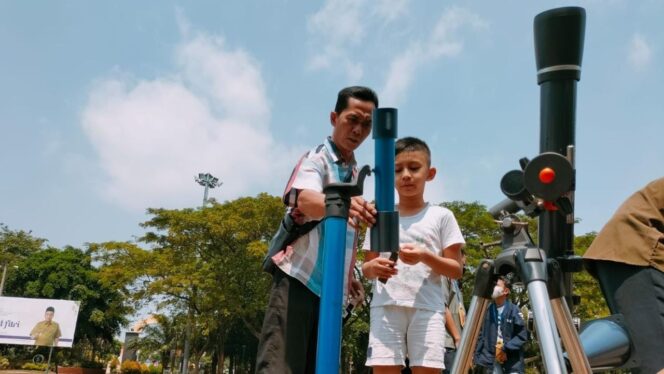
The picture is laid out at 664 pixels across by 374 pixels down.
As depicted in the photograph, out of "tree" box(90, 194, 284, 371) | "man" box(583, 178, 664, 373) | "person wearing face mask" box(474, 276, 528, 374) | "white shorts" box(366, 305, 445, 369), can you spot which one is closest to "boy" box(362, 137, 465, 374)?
"white shorts" box(366, 305, 445, 369)

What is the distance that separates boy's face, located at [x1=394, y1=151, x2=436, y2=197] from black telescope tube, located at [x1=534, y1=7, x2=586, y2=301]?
2.04 ft

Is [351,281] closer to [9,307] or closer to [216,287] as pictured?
[216,287]

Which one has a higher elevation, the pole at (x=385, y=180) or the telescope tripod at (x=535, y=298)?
the pole at (x=385, y=180)

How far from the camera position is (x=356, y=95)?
2.10 meters

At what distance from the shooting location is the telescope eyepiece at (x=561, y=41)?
2.00m

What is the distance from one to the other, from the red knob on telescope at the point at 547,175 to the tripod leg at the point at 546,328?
0.90ft

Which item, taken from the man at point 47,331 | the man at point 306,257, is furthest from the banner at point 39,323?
the man at point 306,257

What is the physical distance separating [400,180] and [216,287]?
63.7ft

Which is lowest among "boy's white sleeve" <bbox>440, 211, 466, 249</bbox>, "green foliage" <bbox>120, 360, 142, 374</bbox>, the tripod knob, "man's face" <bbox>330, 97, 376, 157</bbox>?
"green foliage" <bbox>120, 360, 142, 374</bbox>

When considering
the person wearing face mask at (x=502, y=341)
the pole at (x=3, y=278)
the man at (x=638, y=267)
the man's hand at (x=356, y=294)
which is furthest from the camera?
the pole at (x=3, y=278)

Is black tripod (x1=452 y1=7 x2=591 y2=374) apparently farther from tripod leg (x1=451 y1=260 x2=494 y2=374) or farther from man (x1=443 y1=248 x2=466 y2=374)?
man (x1=443 y1=248 x2=466 y2=374)

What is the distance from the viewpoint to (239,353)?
3353 centimetres

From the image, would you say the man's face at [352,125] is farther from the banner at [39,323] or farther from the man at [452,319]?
the banner at [39,323]

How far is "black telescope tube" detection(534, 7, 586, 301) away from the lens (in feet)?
6.58
